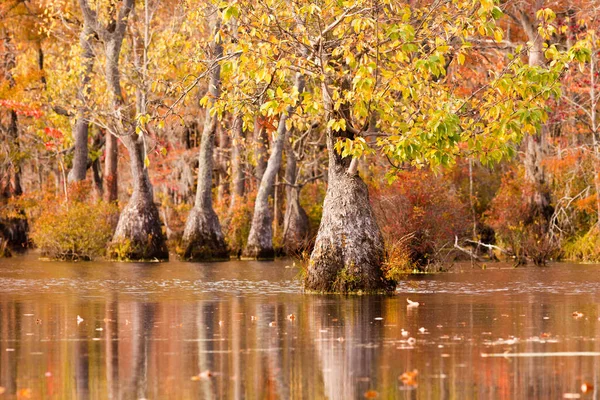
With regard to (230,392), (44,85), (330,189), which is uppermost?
(44,85)

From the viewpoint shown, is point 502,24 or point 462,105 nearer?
point 462,105

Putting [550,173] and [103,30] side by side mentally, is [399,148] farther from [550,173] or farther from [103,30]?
[103,30]

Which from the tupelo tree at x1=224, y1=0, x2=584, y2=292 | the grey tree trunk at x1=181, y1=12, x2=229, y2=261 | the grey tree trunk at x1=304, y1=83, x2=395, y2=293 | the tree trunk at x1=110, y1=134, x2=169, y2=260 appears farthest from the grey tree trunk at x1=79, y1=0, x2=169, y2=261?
the grey tree trunk at x1=304, y1=83, x2=395, y2=293

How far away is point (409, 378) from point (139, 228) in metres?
31.2

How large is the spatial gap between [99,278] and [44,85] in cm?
2243

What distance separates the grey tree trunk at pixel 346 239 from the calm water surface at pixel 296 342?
27.2 inches

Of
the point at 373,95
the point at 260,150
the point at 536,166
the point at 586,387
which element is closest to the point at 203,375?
the point at 586,387

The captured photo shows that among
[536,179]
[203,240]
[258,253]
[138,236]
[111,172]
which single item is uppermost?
[111,172]

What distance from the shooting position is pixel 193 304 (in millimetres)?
22234

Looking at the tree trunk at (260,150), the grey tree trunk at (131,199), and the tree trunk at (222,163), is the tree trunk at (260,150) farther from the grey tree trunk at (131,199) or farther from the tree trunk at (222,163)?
the grey tree trunk at (131,199)

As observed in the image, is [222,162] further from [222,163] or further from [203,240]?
[203,240]

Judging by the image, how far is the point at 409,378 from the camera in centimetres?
1191

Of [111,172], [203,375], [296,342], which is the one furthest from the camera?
[111,172]

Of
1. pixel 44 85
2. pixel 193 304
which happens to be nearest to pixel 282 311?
pixel 193 304
